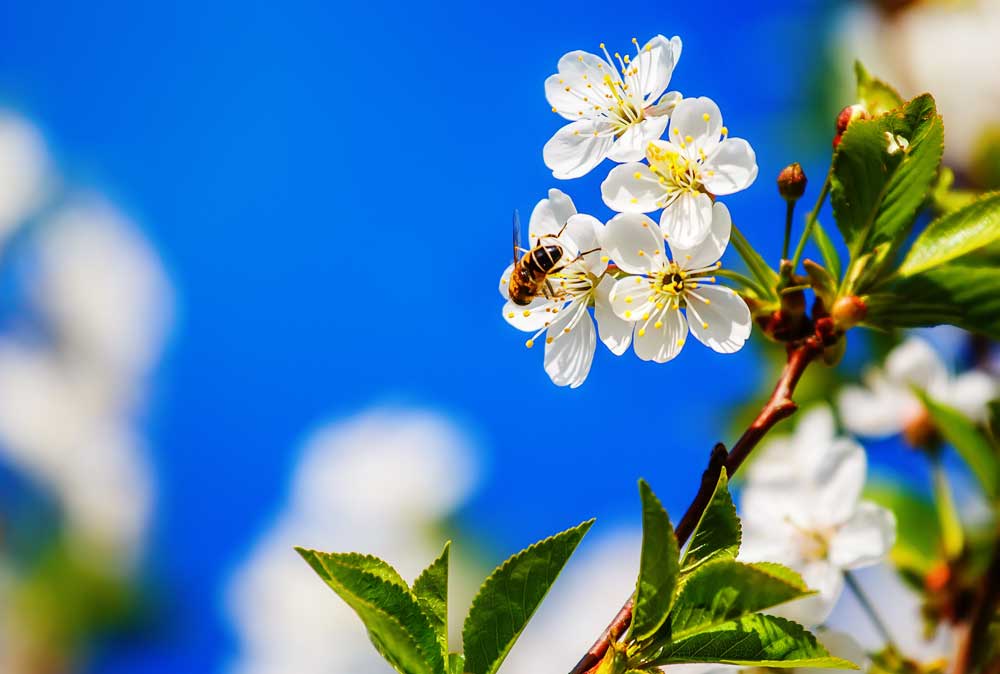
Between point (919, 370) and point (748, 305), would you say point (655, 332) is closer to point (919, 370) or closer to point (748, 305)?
point (748, 305)

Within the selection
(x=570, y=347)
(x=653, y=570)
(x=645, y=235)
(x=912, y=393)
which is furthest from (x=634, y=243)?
(x=912, y=393)

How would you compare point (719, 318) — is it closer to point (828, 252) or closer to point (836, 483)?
point (828, 252)

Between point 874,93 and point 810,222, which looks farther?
point 874,93

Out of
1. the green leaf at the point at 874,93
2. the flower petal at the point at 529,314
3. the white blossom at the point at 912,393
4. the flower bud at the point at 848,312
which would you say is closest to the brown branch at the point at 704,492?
the flower bud at the point at 848,312

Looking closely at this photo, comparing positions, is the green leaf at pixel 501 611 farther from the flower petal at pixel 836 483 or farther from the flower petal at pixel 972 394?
the flower petal at pixel 972 394

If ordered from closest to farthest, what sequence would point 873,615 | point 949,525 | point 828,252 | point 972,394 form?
point 828,252 → point 873,615 → point 949,525 → point 972,394
